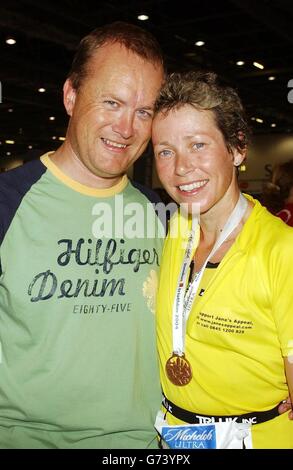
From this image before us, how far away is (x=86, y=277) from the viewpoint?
1.83m

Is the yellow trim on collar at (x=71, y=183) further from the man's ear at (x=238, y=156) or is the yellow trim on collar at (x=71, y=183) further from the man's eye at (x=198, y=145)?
the man's ear at (x=238, y=156)

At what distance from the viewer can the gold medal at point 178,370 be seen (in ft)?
5.78

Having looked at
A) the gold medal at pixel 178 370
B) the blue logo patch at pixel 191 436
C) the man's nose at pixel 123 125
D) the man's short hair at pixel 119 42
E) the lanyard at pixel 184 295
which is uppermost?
the man's short hair at pixel 119 42

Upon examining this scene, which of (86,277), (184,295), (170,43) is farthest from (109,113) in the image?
(170,43)

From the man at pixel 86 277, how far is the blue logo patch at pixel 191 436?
0.15 metres

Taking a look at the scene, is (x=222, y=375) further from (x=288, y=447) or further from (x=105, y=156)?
(x=105, y=156)

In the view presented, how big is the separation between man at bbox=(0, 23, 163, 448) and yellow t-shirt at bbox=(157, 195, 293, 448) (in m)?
0.24

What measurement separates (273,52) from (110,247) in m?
10.5

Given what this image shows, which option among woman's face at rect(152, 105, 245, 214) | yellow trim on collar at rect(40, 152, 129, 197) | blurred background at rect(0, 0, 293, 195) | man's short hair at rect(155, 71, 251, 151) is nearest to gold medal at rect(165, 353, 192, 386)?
woman's face at rect(152, 105, 245, 214)

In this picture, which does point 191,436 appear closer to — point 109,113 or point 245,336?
point 245,336

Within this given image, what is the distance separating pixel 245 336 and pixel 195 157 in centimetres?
68

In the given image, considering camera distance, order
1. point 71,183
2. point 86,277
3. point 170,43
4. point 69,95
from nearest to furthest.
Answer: point 86,277, point 71,183, point 69,95, point 170,43

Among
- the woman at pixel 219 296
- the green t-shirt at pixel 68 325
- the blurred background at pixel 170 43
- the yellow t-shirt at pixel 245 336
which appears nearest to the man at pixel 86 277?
the green t-shirt at pixel 68 325

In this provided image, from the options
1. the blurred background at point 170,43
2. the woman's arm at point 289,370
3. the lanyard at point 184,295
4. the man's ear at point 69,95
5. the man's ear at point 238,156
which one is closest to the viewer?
the woman's arm at point 289,370
